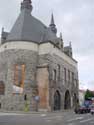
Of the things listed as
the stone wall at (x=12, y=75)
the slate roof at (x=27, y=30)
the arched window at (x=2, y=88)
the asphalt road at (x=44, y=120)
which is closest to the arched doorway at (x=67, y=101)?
the stone wall at (x=12, y=75)

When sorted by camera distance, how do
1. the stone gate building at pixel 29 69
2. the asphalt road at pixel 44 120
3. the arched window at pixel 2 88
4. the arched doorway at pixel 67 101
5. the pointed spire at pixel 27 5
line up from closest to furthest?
the asphalt road at pixel 44 120, the stone gate building at pixel 29 69, the arched window at pixel 2 88, the pointed spire at pixel 27 5, the arched doorway at pixel 67 101

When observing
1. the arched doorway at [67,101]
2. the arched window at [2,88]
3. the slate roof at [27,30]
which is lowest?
the arched doorway at [67,101]

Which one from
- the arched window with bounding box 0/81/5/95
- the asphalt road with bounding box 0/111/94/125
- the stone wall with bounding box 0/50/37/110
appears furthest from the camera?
the arched window with bounding box 0/81/5/95

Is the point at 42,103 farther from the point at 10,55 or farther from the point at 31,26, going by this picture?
the point at 31,26

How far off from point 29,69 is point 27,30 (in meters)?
9.15

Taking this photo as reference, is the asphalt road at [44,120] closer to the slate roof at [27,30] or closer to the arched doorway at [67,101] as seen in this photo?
the slate roof at [27,30]

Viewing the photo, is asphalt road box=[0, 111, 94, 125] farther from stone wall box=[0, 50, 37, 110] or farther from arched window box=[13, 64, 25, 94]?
arched window box=[13, 64, 25, 94]

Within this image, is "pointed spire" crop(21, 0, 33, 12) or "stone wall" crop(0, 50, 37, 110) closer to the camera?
"stone wall" crop(0, 50, 37, 110)

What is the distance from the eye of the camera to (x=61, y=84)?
53.5 m

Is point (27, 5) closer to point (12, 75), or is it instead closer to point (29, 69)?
point (29, 69)

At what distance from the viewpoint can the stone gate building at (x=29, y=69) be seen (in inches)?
1822

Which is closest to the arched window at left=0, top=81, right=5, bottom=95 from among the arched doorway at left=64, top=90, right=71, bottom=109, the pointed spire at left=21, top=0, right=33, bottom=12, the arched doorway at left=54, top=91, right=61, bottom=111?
the arched doorway at left=54, top=91, right=61, bottom=111

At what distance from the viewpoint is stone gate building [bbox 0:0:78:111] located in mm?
46281

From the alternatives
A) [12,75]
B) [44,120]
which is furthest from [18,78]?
[44,120]
